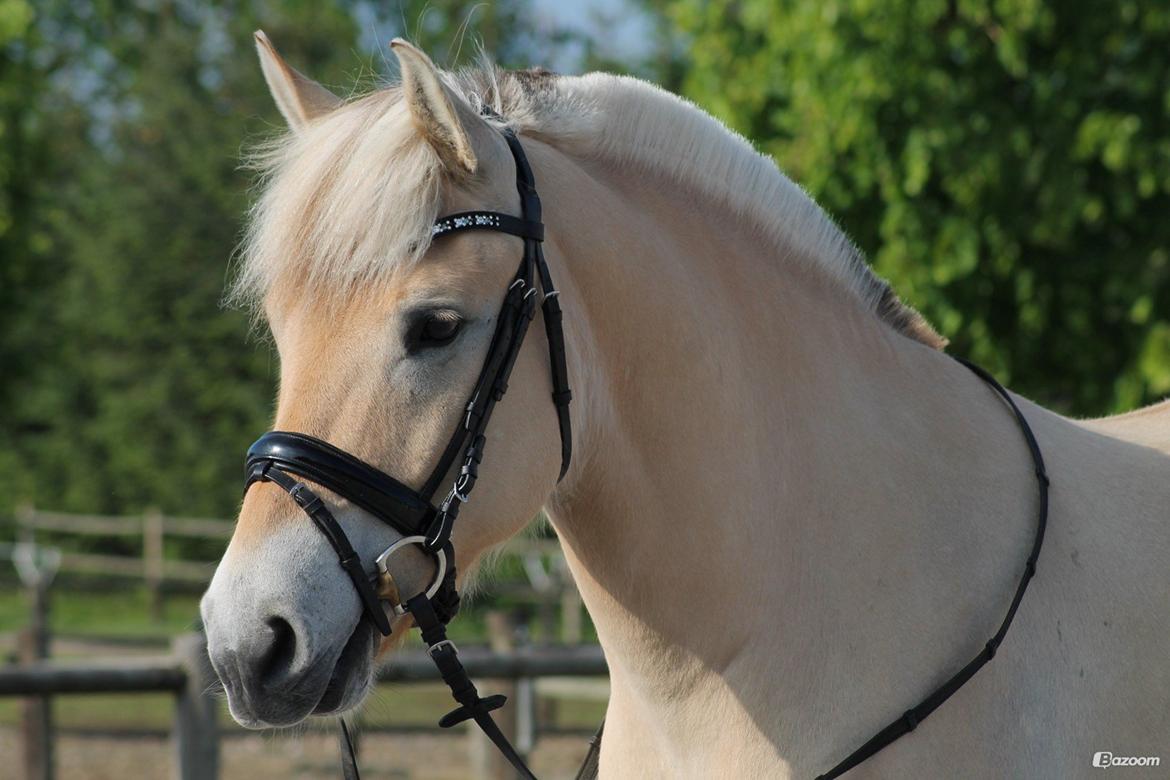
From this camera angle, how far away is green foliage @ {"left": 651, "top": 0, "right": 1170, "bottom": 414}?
20.8 ft

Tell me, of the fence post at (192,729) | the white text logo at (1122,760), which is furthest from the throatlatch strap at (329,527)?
the fence post at (192,729)

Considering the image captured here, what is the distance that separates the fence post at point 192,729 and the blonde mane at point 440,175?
3064mm

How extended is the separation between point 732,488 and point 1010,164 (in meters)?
4.73

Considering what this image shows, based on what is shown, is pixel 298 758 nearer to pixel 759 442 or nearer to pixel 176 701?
pixel 176 701

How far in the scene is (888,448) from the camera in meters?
2.50

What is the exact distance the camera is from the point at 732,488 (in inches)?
93.5

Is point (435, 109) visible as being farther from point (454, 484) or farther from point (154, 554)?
point (154, 554)

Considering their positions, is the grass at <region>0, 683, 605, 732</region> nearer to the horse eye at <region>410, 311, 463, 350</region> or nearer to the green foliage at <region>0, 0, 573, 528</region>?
the horse eye at <region>410, 311, 463, 350</region>

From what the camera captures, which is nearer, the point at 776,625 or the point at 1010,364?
the point at 776,625

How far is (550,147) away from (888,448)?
951 mm

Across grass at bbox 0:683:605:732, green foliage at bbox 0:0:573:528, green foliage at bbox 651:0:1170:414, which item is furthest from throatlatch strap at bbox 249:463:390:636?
green foliage at bbox 0:0:573:528

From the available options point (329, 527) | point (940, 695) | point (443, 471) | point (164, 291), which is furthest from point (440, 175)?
point (164, 291)

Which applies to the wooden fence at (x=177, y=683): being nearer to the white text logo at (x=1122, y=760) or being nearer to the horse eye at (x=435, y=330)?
the horse eye at (x=435, y=330)

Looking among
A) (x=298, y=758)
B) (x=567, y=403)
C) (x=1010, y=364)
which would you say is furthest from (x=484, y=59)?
(x=298, y=758)
